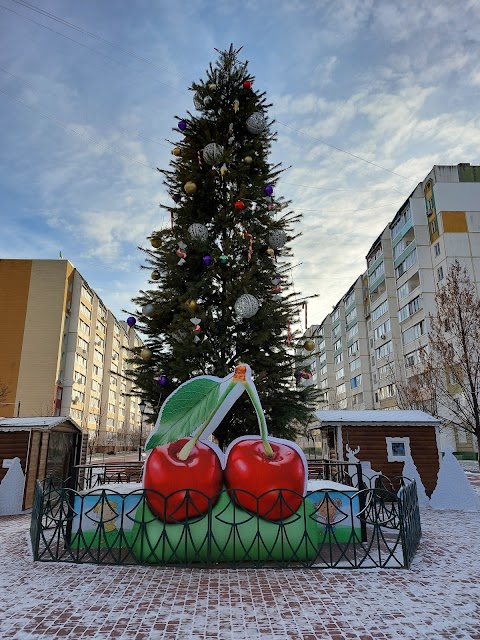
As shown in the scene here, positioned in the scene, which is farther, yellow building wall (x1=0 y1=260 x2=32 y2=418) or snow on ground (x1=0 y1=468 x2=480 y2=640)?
yellow building wall (x1=0 y1=260 x2=32 y2=418)

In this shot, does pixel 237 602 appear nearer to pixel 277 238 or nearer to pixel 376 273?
pixel 277 238

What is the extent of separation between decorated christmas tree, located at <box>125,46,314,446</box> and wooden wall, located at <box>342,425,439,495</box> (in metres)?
2.81

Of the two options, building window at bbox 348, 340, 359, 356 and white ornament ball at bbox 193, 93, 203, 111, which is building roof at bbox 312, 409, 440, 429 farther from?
building window at bbox 348, 340, 359, 356

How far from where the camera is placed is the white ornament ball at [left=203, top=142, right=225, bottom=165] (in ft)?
37.5

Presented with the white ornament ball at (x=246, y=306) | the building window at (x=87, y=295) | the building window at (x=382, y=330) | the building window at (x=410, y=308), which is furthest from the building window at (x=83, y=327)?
the white ornament ball at (x=246, y=306)

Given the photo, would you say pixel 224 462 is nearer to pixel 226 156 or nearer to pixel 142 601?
pixel 142 601

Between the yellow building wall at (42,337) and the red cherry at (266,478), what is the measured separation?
40.6 metres

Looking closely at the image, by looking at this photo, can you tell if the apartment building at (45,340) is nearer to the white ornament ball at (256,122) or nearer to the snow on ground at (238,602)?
the white ornament ball at (256,122)

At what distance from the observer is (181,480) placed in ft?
22.5

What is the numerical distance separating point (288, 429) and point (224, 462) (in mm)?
4221

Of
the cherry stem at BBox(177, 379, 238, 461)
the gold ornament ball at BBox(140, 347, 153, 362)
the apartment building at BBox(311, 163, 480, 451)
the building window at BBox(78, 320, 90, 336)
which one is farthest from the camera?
the building window at BBox(78, 320, 90, 336)

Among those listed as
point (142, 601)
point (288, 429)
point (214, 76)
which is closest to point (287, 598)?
point (142, 601)

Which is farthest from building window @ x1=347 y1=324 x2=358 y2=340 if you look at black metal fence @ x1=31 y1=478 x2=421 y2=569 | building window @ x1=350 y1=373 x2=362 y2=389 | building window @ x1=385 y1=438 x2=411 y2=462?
black metal fence @ x1=31 y1=478 x2=421 y2=569

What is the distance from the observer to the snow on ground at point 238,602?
4.20m
